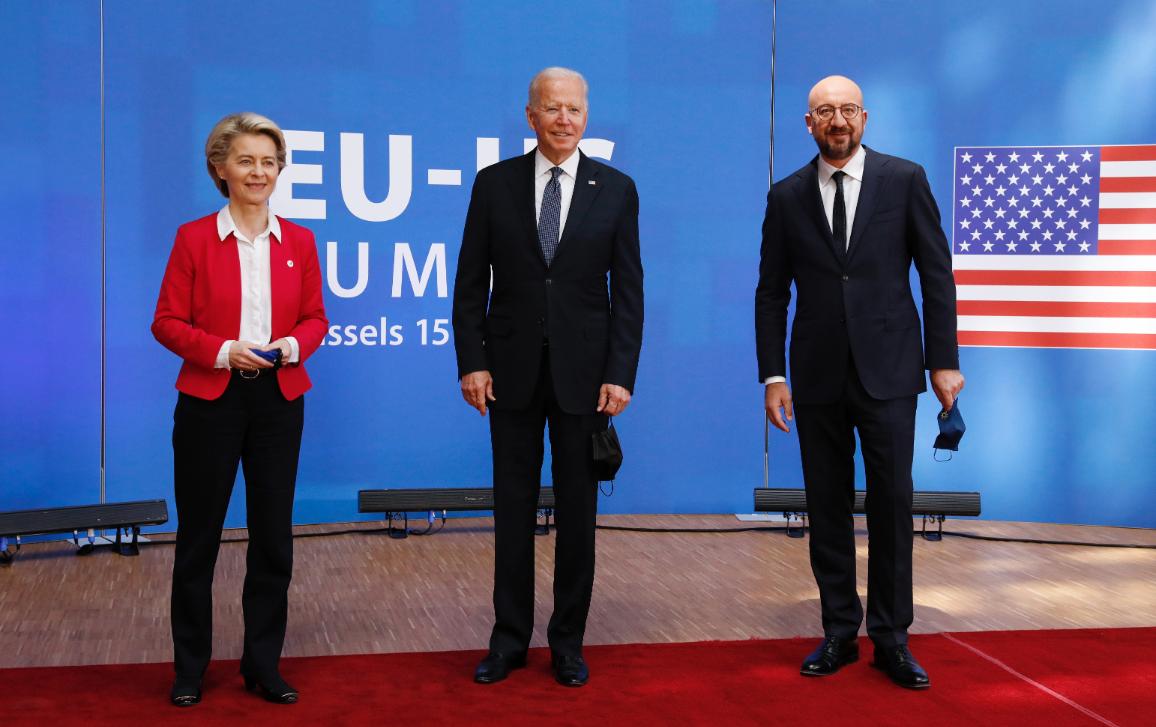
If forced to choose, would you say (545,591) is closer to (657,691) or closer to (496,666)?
(496,666)

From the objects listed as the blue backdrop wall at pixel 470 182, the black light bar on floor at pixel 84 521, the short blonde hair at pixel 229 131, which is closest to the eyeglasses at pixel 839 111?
the short blonde hair at pixel 229 131

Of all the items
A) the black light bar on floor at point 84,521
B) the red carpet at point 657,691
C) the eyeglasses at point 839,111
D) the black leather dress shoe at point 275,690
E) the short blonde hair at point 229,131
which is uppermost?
the eyeglasses at point 839,111

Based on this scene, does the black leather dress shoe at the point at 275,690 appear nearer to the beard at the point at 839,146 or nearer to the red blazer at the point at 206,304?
the red blazer at the point at 206,304

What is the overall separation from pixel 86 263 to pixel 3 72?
2.80ft

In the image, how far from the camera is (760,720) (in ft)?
9.98

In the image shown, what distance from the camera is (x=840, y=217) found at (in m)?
3.44

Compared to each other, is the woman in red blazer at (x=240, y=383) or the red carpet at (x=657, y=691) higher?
the woman in red blazer at (x=240, y=383)

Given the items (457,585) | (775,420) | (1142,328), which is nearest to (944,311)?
(775,420)

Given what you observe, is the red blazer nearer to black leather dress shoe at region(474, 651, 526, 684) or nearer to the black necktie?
black leather dress shoe at region(474, 651, 526, 684)

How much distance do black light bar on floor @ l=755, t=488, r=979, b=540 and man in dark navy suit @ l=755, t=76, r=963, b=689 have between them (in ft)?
6.47

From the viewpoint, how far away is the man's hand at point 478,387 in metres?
3.43

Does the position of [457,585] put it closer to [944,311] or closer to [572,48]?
[944,311]

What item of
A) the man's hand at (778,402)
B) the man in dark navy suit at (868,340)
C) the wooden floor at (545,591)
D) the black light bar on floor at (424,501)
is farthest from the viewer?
the black light bar on floor at (424,501)

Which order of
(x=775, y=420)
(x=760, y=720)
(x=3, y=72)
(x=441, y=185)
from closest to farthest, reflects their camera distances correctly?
(x=760, y=720), (x=775, y=420), (x=3, y=72), (x=441, y=185)
